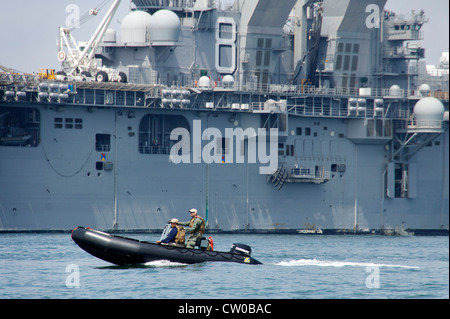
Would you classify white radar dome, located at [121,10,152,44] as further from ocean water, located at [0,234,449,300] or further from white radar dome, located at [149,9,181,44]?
ocean water, located at [0,234,449,300]

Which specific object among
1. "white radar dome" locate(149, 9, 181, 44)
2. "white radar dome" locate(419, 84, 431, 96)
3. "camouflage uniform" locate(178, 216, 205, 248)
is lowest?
"camouflage uniform" locate(178, 216, 205, 248)

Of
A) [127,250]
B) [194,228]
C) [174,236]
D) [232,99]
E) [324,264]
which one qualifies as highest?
[232,99]

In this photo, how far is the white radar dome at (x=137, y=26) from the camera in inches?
2410

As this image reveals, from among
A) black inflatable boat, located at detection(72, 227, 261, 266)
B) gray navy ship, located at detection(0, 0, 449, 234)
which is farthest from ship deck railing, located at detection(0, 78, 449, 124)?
black inflatable boat, located at detection(72, 227, 261, 266)

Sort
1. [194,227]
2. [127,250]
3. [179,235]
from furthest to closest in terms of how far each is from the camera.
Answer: [179,235] < [194,227] < [127,250]

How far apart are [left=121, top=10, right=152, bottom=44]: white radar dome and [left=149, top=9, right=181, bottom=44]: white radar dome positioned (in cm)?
52

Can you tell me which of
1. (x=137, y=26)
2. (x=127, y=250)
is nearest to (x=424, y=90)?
(x=137, y=26)

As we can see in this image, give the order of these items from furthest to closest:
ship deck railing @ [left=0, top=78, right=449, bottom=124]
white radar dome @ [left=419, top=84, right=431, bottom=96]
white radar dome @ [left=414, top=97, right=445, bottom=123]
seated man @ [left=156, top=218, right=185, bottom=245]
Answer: white radar dome @ [left=419, top=84, right=431, bottom=96] → white radar dome @ [left=414, top=97, right=445, bottom=123] → ship deck railing @ [left=0, top=78, right=449, bottom=124] → seated man @ [left=156, top=218, right=185, bottom=245]

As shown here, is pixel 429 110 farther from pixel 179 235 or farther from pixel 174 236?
pixel 174 236

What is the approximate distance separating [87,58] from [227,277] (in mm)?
30147

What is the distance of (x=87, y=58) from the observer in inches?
2432

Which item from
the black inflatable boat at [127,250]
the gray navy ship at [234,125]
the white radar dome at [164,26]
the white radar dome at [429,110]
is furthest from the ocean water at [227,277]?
the white radar dome at [429,110]

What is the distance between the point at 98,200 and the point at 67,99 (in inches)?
242

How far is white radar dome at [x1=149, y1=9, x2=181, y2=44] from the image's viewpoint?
6049 cm
